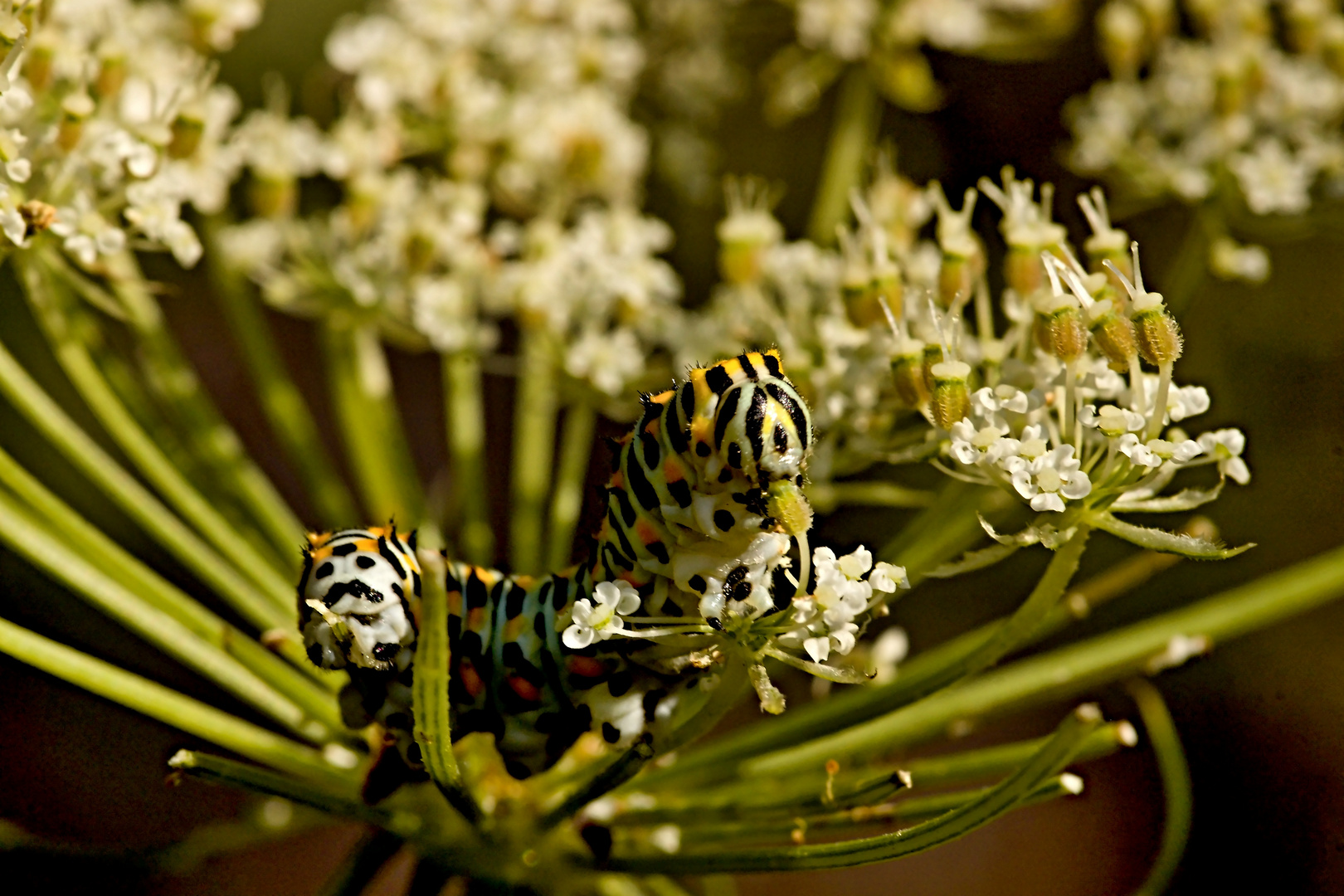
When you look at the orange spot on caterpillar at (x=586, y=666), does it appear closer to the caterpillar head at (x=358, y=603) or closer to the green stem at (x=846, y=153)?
the caterpillar head at (x=358, y=603)

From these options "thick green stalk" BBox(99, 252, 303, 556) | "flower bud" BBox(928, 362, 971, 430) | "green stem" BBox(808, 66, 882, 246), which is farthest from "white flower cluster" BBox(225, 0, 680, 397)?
"flower bud" BBox(928, 362, 971, 430)

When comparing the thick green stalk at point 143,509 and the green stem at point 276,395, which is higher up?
the green stem at point 276,395

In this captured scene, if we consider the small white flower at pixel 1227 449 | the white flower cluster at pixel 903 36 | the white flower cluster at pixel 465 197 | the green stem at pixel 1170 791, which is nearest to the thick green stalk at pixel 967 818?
the small white flower at pixel 1227 449

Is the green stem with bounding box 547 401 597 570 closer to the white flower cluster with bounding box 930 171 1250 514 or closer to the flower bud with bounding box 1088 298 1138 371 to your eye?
the white flower cluster with bounding box 930 171 1250 514

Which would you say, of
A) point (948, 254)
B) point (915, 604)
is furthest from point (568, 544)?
point (915, 604)

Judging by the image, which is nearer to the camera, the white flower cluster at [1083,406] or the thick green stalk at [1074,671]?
the white flower cluster at [1083,406]

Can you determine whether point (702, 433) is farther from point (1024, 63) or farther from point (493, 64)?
point (1024, 63)
